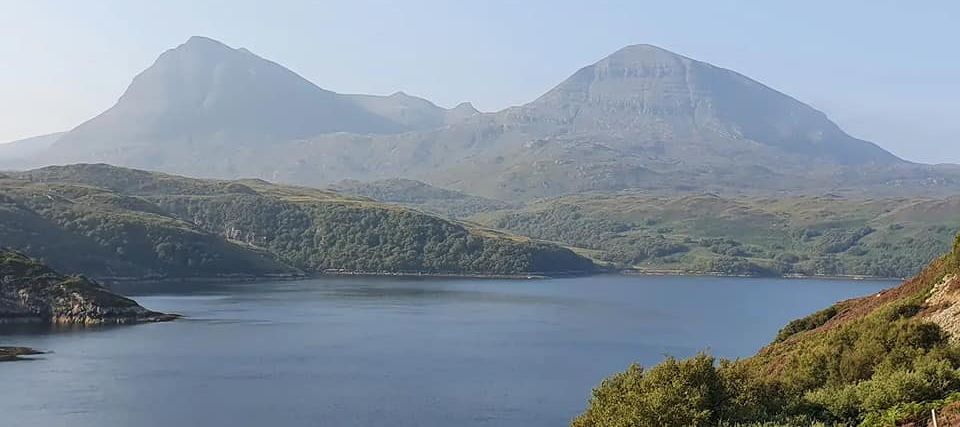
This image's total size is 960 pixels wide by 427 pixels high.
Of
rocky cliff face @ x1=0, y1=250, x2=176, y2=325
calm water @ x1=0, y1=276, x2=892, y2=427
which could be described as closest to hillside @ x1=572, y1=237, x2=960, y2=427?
calm water @ x1=0, y1=276, x2=892, y2=427

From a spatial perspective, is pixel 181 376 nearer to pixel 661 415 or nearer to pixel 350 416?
pixel 350 416

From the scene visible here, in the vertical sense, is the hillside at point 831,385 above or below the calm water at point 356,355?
above

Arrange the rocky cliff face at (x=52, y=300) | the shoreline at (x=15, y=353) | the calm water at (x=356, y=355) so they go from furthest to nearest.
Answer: the rocky cliff face at (x=52, y=300), the shoreline at (x=15, y=353), the calm water at (x=356, y=355)

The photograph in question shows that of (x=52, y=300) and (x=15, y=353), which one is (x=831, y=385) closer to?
(x=15, y=353)

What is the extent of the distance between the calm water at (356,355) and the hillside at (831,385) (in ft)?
93.8

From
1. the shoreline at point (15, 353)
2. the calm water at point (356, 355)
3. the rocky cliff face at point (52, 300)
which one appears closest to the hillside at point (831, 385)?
the calm water at point (356, 355)

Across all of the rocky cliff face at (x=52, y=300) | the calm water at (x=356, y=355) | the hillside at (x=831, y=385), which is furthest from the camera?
the rocky cliff face at (x=52, y=300)

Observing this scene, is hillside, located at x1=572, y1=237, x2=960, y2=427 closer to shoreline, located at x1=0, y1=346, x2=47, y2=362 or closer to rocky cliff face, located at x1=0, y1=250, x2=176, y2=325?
shoreline, located at x1=0, y1=346, x2=47, y2=362

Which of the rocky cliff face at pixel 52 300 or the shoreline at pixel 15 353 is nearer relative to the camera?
the shoreline at pixel 15 353

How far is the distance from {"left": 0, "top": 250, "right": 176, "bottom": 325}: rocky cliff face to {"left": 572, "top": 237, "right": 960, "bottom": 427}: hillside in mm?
92435

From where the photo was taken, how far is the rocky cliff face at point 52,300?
10944 cm

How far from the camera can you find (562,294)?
175m

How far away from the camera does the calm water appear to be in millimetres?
62375

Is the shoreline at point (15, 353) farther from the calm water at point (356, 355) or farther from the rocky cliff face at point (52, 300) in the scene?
the rocky cliff face at point (52, 300)
